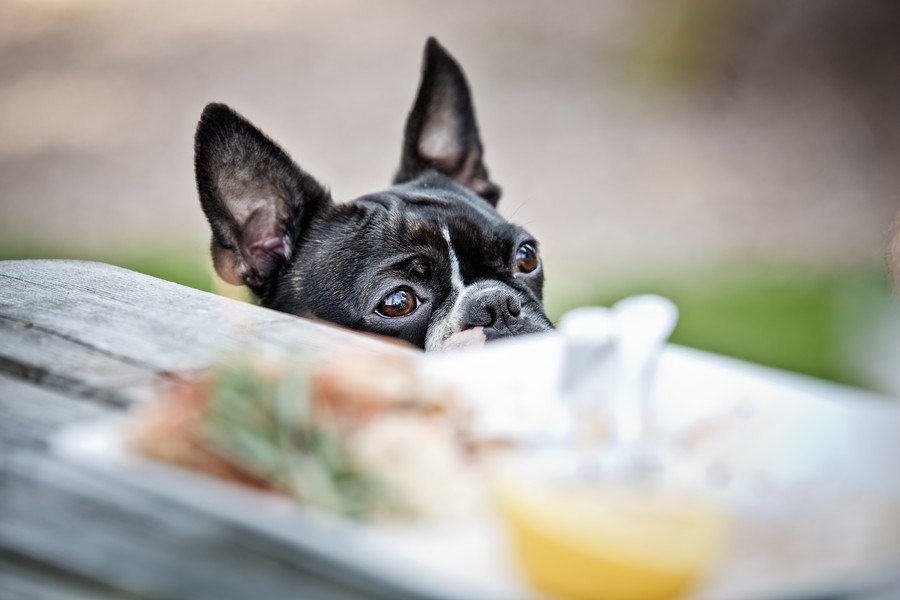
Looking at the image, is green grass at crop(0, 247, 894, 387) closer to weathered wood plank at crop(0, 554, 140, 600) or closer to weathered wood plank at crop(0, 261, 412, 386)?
weathered wood plank at crop(0, 261, 412, 386)

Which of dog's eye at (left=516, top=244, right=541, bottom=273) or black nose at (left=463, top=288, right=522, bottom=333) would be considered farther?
dog's eye at (left=516, top=244, right=541, bottom=273)

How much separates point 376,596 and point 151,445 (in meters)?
0.40

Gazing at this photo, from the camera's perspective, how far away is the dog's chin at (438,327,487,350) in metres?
3.15

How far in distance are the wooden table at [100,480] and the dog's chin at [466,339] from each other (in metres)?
0.87

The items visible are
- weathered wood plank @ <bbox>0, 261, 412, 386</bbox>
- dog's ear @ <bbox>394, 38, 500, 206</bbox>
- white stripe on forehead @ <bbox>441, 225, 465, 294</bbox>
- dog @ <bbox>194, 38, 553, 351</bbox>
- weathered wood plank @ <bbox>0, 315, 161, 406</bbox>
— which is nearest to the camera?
weathered wood plank @ <bbox>0, 315, 161, 406</bbox>

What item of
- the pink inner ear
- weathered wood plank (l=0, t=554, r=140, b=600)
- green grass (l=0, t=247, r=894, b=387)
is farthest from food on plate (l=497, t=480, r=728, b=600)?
green grass (l=0, t=247, r=894, b=387)

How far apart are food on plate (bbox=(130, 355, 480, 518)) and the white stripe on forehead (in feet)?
5.65

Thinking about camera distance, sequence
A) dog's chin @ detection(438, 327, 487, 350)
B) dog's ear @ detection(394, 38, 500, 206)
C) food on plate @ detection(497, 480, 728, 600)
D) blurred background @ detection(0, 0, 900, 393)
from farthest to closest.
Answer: blurred background @ detection(0, 0, 900, 393), dog's ear @ detection(394, 38, 500, 206), dog's chin @ detection(438, 327, 487, 350), food on plate @ detection(497, 480, 728, 600)

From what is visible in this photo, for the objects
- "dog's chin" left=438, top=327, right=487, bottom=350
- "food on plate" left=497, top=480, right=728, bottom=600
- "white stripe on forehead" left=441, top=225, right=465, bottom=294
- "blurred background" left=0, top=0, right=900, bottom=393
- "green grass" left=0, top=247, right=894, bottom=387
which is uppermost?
"blurred background" left=0, top=0, right=900, bottom=393

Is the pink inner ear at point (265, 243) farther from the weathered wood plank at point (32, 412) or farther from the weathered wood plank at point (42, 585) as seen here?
the weathered wood plank at point (42, 585)

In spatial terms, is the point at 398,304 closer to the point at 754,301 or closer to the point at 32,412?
the point at 32,412

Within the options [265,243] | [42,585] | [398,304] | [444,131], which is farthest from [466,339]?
[42,585]

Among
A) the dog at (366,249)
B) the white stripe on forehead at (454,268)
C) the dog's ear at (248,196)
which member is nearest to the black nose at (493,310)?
the dog at (366,249)

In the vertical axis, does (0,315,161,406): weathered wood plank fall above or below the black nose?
below
